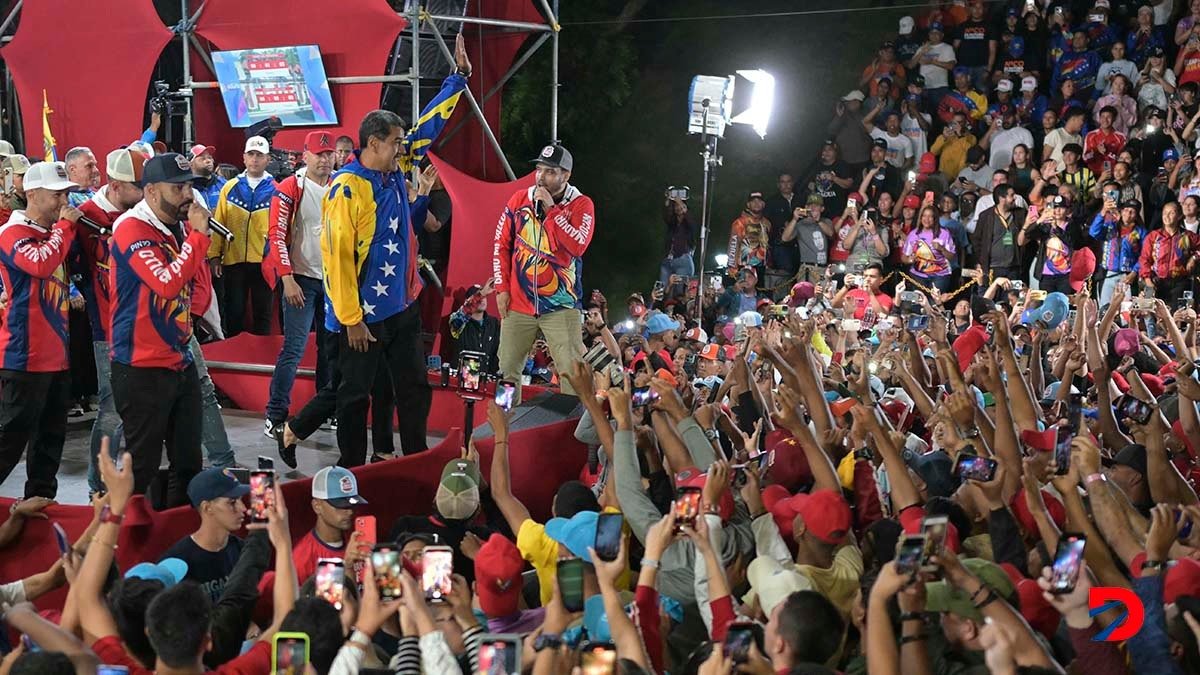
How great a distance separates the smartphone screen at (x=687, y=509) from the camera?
3.95m

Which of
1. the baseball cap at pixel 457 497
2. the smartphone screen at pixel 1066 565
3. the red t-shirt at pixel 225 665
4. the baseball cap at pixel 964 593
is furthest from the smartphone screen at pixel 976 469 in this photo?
the red t-shirt at pixel 225 665

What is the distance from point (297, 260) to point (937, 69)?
10362 millimetres

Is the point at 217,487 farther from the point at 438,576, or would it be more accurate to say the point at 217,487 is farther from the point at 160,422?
the point at 438,576

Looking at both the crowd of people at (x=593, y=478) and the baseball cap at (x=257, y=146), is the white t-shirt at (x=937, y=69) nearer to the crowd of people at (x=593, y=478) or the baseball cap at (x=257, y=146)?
the crowd of people at (x=593, y=478)

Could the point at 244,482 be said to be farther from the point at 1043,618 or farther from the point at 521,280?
the point at 521,280

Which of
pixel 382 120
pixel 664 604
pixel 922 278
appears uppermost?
pixel 382 120

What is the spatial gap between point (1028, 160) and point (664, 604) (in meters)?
11.4

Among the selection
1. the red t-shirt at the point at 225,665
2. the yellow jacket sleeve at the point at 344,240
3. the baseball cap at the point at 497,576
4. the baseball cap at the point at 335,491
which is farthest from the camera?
the yellow jacket sleeve at the point at 344,240

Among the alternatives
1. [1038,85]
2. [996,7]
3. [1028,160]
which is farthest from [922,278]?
[996,7]

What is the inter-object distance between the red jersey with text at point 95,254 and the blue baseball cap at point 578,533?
3089 millimetres

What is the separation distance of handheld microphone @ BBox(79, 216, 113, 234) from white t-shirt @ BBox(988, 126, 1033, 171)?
1088 cm

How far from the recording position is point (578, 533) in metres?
4.68

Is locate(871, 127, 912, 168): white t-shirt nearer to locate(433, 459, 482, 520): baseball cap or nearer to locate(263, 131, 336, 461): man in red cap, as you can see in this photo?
locate(263, 131, 336, 461): man in red cap

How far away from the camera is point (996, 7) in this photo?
16.9 meters
